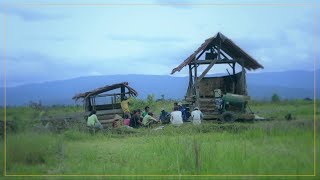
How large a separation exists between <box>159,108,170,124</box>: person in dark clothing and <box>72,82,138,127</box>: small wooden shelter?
1426 mm

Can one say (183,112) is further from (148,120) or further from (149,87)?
(149,87)

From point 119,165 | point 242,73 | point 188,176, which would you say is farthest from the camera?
point 242,73

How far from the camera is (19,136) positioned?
7.77 meters

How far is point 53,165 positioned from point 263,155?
3743mm

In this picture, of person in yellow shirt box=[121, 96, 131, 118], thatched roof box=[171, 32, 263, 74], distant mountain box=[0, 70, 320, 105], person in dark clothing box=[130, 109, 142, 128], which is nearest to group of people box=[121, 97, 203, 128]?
person in dark clothing box=[130, 109, 142, 128]

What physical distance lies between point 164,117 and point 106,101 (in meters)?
2.97

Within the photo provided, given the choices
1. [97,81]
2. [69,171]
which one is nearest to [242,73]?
[97,81]

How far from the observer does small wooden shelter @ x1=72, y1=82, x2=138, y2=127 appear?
13742mm

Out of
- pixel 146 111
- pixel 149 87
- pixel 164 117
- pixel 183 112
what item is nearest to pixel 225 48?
pixel 183 112

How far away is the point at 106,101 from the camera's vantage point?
625 inches

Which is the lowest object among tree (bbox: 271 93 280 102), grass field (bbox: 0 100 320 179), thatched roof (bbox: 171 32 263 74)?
grass field (bbox: 0 100 320 179)

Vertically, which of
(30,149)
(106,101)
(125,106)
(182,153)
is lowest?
(182,153)

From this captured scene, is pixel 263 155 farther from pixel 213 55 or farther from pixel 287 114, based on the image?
pixel 213 55

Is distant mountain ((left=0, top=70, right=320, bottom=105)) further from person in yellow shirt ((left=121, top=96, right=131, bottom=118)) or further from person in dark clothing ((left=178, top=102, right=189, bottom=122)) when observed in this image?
person in yellow shirt ((left=121, top=96, right=131, bottom=118))
